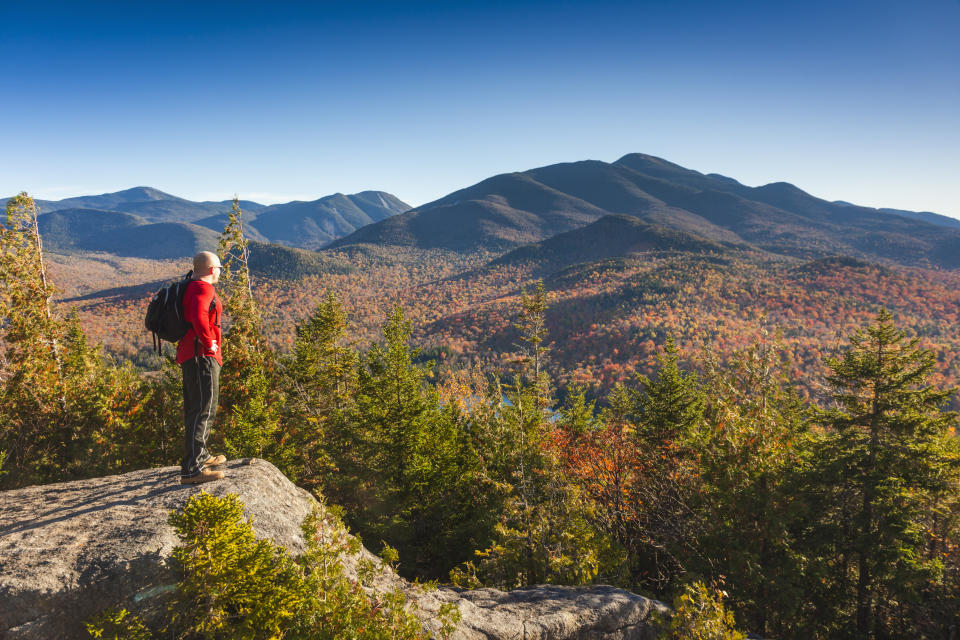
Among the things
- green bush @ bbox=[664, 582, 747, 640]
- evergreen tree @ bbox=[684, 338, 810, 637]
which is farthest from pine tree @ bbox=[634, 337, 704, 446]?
green bush @ bbox=[664, 582, 747, 640]

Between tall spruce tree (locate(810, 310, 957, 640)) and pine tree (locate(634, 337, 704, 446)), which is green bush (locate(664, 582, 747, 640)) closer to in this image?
tall spruce tree (locate(810, 310, 957, 640))

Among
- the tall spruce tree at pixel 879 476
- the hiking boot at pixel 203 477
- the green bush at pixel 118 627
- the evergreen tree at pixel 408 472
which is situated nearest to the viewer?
the green bush at pixel 118 627

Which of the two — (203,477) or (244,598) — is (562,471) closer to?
(203,477)

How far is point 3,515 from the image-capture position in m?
5.69

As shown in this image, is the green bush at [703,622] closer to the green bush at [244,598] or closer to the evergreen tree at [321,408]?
the green bush at [244,598]

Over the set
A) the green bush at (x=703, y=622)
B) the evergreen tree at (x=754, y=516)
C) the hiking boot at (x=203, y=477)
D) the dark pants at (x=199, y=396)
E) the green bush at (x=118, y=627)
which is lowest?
the evergreen tree at (x=754, y=516)

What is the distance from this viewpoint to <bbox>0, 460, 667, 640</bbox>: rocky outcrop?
4.11m

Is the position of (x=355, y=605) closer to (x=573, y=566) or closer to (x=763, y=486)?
(x=573, y=566)

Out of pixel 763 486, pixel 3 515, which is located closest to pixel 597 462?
pixel 763 486

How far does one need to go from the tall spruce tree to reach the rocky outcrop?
345 inches

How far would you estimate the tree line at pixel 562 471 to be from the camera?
11156 millimetres

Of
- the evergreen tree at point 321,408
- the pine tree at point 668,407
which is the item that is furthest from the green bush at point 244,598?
the pine tree at point 668,407

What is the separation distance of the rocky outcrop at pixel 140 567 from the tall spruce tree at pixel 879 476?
8.77 meters

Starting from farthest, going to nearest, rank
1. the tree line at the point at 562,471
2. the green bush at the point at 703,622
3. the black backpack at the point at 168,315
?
1. the tree line at the point at 562,471
2. the black backpack at the point at 168,315
3. the green bush at the point at 703,622
